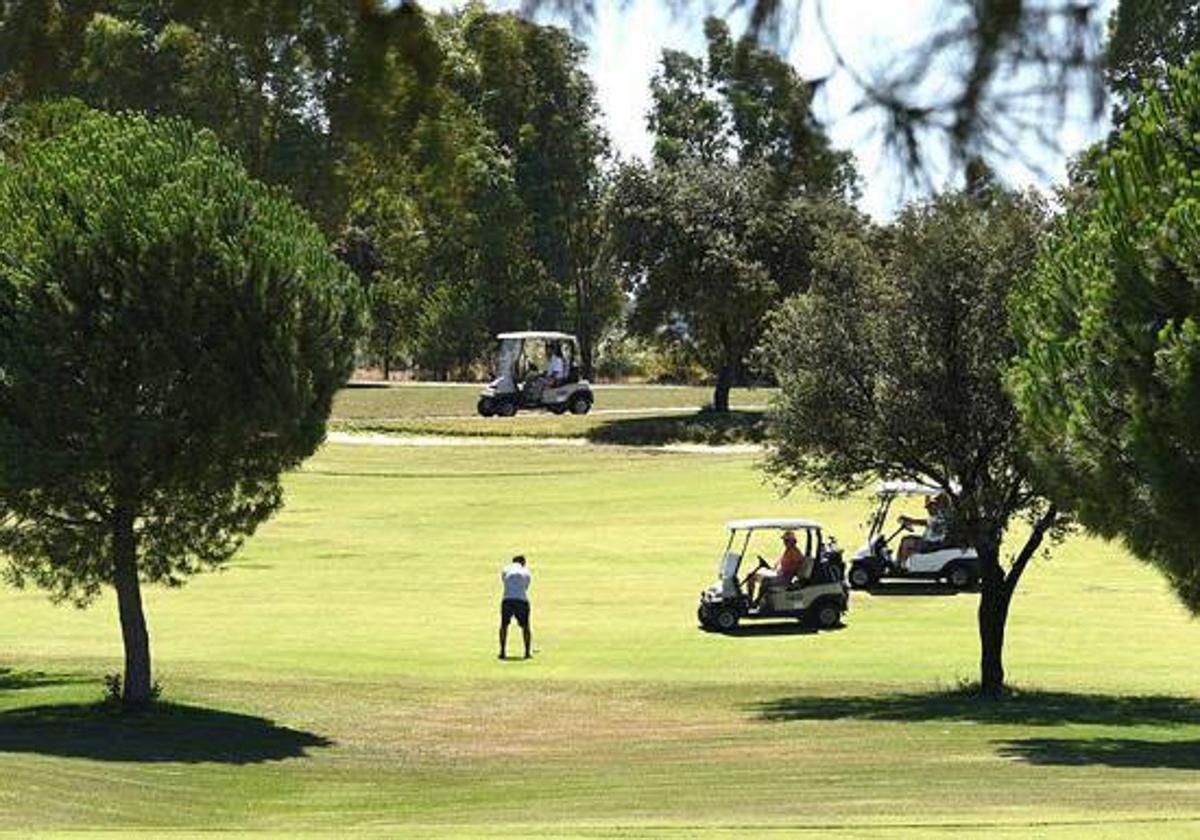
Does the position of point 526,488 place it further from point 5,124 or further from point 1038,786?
point 5,124

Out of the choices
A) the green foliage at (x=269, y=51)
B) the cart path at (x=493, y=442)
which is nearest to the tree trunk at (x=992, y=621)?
the green foliage at (x=269, y=51)

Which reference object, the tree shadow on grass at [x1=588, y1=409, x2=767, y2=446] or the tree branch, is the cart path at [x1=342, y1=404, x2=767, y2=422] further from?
the tree branch

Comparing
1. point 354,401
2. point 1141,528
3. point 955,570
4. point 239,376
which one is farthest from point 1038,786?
point 354,401

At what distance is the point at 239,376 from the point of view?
2747cm

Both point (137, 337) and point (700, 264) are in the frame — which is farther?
point (700, 264)

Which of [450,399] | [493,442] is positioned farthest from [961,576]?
[450,399]

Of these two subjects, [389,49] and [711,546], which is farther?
[711,546]

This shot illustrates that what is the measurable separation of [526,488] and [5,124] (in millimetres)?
52079

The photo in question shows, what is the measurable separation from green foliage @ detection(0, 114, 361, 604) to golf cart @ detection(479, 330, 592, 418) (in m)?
41.7

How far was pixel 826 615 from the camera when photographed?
39406mm

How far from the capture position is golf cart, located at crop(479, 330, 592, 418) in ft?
232

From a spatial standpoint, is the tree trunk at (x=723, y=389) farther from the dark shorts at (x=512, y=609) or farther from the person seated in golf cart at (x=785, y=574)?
the dark shorts at (x=512, y=609)

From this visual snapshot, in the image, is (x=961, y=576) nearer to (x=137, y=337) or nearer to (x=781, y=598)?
(x=781, y=598)

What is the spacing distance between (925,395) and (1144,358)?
34.2 ft
